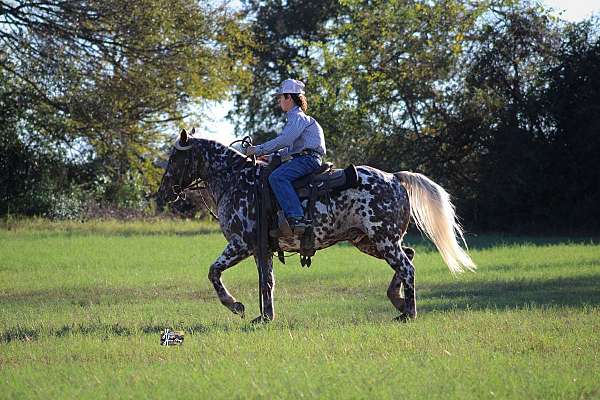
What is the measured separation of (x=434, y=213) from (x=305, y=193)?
176cm

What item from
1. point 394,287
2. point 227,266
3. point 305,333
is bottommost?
point 305,333

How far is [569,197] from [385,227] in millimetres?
21151

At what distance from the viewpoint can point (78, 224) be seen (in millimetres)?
32188

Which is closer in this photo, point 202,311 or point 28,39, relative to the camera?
point 202,311

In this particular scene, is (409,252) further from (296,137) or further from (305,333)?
(305,333)

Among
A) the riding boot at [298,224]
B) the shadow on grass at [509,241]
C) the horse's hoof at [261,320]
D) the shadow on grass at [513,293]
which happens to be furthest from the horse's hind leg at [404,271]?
the shadow on grass at [509,241]

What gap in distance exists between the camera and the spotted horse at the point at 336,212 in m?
11.5

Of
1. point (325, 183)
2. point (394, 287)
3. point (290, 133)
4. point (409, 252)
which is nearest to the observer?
point (290, 133)

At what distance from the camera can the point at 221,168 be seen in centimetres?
1193

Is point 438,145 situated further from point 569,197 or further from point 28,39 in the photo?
point 28,39

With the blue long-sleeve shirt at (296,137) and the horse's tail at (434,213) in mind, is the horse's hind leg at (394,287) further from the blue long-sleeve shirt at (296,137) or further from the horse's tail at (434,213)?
the blue long-sleeve shirt at (296,137)

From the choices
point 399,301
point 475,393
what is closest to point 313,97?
point 399,301

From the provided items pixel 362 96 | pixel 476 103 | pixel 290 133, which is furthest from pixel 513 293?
pixel 362 96

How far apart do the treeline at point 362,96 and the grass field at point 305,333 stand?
1049cm
